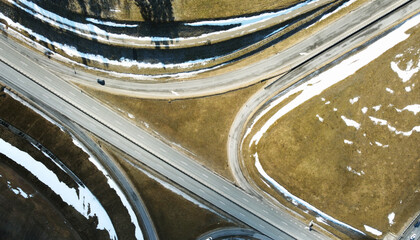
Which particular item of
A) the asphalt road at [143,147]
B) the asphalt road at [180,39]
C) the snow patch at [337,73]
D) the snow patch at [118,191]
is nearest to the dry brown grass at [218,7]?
the asphalt road at [180,39]

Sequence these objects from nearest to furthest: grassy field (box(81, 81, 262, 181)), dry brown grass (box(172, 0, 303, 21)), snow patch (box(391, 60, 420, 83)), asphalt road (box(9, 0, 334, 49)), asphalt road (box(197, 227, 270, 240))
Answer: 1. dry brown grass (box(172, 0, 303, 21))
2. asphalt road (box(9, 0, 334, 49))
3. snow patch (box(391, 60, 420, 83))
4. grassy field (box(81, 81, 262, 181))
5. asphalt road (box(197, 227, 270, 240))

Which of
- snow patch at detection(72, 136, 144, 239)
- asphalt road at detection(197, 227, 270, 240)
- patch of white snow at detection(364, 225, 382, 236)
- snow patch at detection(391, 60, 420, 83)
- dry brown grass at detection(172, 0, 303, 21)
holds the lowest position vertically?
snow patch at detection(72, 136, 144, 239)

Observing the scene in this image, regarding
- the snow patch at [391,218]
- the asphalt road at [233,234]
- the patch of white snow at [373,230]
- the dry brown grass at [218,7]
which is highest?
the dry brown grass at [218,7]

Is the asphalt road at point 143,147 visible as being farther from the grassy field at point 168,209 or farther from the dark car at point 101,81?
the dark car at point 101,81

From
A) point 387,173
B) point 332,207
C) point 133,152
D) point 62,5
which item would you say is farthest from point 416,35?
point 62,5

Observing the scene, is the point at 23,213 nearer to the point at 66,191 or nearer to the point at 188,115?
the point at 66,191

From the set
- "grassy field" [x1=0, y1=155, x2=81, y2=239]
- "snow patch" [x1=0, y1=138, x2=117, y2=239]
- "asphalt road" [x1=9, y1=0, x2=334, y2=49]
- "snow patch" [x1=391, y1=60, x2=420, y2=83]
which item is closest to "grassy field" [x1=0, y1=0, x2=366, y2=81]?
"asphalt road" [x1=9, y1=0, x2=334, y2=49]

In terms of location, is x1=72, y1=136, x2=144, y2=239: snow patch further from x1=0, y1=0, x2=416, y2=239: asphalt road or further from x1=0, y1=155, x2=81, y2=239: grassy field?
x1=0, y1=155, x2=81, y2=239: grassy field

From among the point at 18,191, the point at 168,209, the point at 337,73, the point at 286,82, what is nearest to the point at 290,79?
the point at 286,82
